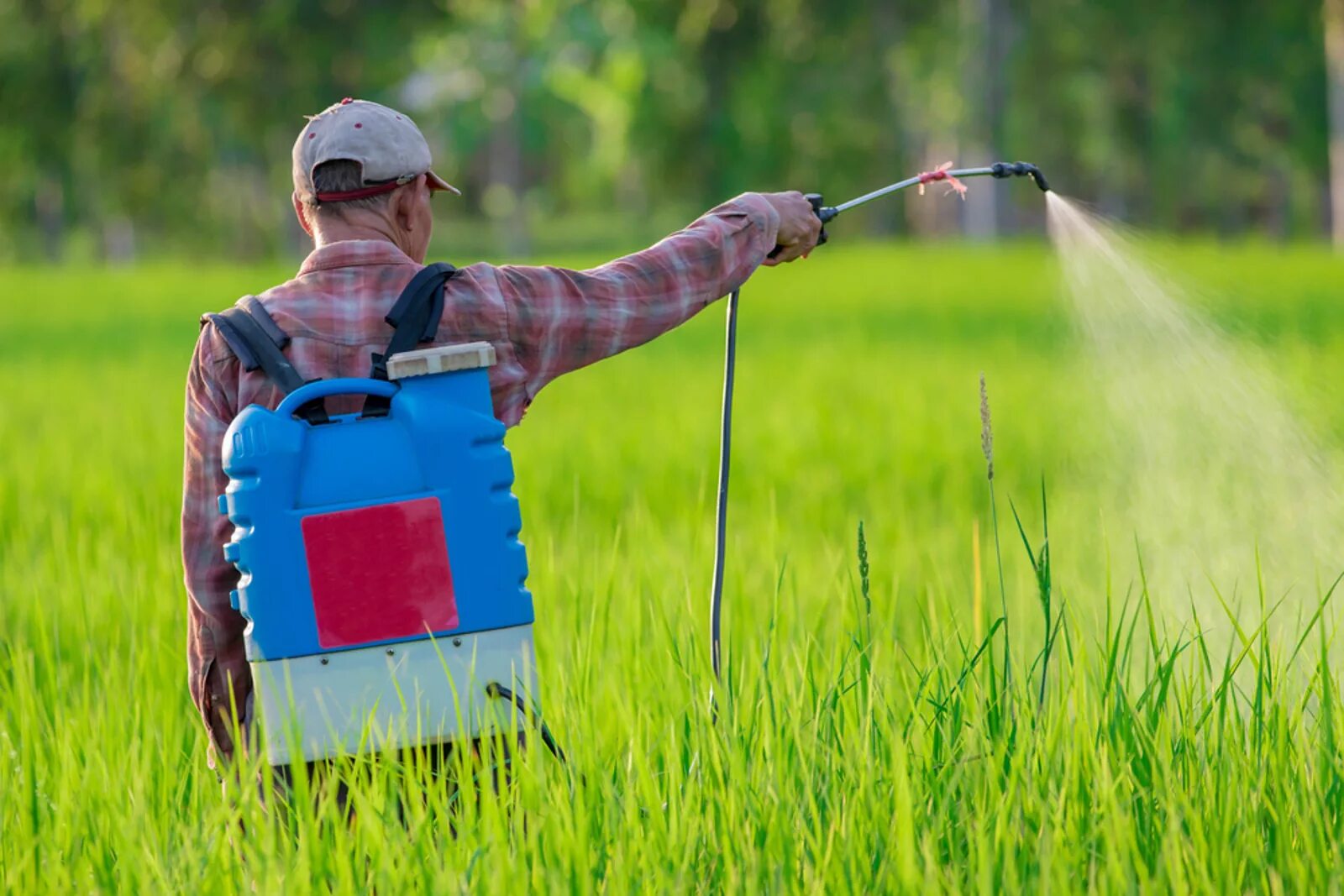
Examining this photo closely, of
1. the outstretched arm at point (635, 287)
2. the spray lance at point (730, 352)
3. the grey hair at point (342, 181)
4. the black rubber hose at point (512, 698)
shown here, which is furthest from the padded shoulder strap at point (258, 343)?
the spray lance at point (730, 352)

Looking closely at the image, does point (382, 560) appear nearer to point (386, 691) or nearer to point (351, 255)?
point (386, 691)

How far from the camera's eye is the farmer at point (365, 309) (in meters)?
2.38

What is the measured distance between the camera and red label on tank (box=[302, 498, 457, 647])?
85.4 inches

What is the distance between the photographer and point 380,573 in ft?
7.20

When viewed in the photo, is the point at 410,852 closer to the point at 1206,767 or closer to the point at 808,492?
the point at 1206,767

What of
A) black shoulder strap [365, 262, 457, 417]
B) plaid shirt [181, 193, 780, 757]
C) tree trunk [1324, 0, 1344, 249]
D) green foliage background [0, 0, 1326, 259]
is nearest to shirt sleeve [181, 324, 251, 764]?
plaid shirt [181, 193, 780, 757]

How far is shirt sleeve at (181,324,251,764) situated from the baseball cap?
269 millimetres

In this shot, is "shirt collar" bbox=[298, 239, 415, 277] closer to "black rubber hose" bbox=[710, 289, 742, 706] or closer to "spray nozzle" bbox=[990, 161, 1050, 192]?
"black rubber hose" bbox=[710, 289, 742, 706]

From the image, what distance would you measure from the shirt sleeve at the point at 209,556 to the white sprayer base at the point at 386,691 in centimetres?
17

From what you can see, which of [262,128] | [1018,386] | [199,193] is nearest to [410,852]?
[1018,386]

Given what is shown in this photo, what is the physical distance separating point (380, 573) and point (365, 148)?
61 cm

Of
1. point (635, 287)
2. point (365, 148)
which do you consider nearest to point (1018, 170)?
point (635, 287)

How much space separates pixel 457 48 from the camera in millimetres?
44094

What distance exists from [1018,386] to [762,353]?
2.69 m
